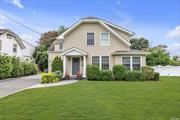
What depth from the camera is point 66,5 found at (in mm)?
27766

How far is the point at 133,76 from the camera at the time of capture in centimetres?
2427

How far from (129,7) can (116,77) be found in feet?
25.9

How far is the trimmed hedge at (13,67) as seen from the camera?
88.2 ft

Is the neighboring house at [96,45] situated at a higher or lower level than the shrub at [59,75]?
higher

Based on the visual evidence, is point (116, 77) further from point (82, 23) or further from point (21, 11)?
point (21, 11)

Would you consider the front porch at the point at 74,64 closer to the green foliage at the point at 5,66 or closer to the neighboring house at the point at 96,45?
the neighboring house at the point at 96,45

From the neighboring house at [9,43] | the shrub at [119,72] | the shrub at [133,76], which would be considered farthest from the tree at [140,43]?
the shrub at [119,72]

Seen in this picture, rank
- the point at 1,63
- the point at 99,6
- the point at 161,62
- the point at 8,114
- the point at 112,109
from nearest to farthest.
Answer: the point at 8,114 → the point at 112,109 → the point at 1,63 → the point at 99,6 → the point at 161,62

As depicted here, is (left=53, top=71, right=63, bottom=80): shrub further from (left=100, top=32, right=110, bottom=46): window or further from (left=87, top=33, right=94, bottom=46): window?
(left=100, top=32, right=110, bottom=46): window

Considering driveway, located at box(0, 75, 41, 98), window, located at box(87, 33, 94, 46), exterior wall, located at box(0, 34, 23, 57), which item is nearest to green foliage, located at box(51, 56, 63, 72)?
window, located at box(87, 33, 94, 46)

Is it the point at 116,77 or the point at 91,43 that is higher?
the point at 91,43

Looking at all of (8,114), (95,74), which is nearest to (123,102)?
(8,114)

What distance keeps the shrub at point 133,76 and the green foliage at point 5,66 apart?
1290 cm

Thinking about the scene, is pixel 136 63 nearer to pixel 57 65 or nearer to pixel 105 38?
pixel 105 38
